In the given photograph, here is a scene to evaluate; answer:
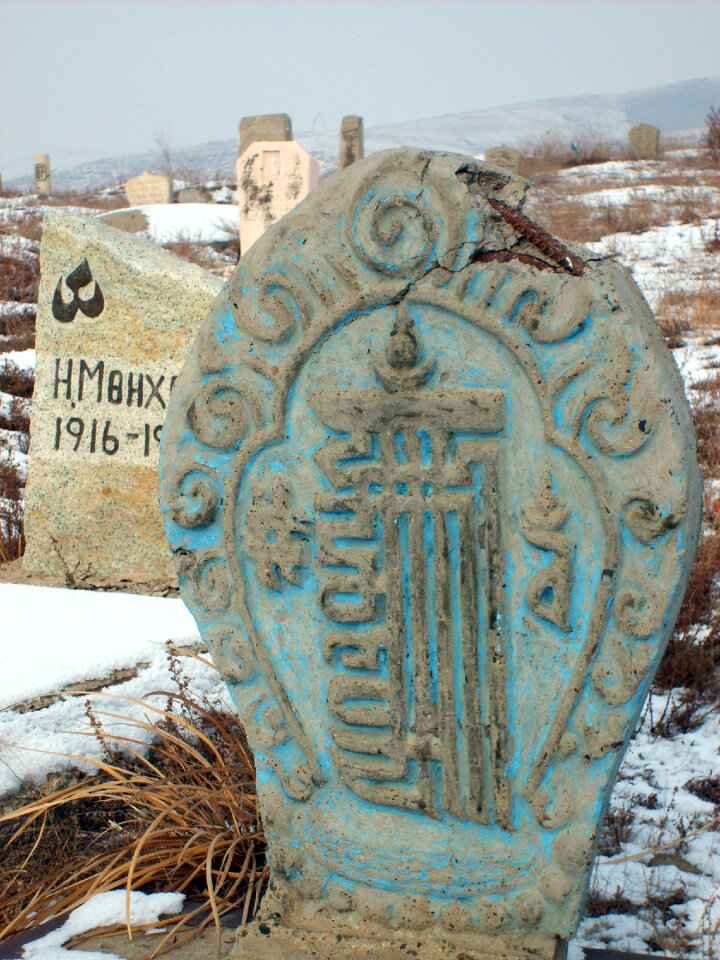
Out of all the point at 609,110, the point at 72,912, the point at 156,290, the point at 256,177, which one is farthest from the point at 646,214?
the point at 609,110

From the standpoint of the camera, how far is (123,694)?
2623mm

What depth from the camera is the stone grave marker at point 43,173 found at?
18.7m

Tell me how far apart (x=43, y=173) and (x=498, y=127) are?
52.9m

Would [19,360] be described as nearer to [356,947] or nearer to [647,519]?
[356,947]

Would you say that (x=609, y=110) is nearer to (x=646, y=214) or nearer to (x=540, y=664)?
(x=646, y=214)

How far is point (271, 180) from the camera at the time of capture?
8688 mm

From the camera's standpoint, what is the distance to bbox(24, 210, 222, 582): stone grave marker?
3.93 meters

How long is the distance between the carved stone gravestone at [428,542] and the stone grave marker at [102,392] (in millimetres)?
2335

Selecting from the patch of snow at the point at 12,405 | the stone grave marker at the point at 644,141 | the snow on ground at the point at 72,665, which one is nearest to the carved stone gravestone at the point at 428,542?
the snow on ground at the point at 72,665

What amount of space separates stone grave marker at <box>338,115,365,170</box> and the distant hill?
65.8 ft

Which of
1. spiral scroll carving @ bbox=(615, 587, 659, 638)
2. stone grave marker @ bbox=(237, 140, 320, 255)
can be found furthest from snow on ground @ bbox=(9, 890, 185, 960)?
stone grave marker @ bbox=(237, 140, 320, 255)

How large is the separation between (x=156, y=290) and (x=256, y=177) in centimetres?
525

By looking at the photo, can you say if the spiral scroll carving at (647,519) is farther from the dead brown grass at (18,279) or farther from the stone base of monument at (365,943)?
the dead brown grass at (18,279)

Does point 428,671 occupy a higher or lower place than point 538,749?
higher
